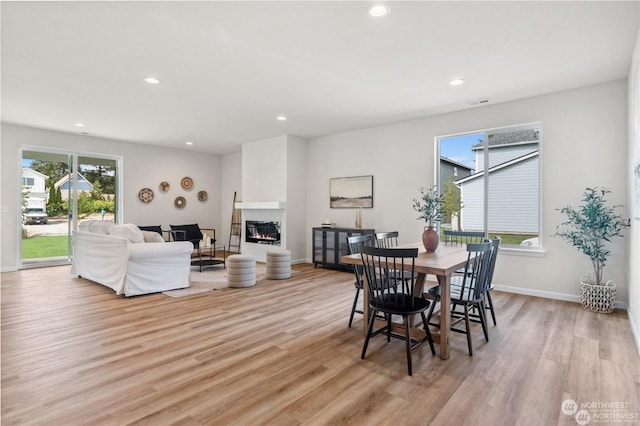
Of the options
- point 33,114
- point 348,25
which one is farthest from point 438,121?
point 33,114

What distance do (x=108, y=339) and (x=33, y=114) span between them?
15.3ft

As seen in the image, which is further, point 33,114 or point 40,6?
point 33,114

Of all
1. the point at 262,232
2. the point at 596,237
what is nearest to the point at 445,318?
Answer: the point at 596,237

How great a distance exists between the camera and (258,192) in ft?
25.2

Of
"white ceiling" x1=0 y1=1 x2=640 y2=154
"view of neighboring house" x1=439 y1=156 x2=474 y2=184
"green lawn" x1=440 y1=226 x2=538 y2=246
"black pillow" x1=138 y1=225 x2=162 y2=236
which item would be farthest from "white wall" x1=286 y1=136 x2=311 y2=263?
"green lawn" x1=440 y1=226 x2=538 y2=246

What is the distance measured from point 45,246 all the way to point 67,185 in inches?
52.3

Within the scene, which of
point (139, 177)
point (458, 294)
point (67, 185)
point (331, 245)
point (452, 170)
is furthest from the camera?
point (139, 177)

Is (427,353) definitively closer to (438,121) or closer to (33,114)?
(438,121)

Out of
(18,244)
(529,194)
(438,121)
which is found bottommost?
(18,244)

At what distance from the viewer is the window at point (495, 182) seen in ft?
15.5

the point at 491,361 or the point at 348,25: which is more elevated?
the point at 348,25

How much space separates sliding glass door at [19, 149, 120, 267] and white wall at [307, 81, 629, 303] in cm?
622

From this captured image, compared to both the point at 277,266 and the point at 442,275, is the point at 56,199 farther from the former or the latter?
the point at 442,275

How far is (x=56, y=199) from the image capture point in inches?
268
